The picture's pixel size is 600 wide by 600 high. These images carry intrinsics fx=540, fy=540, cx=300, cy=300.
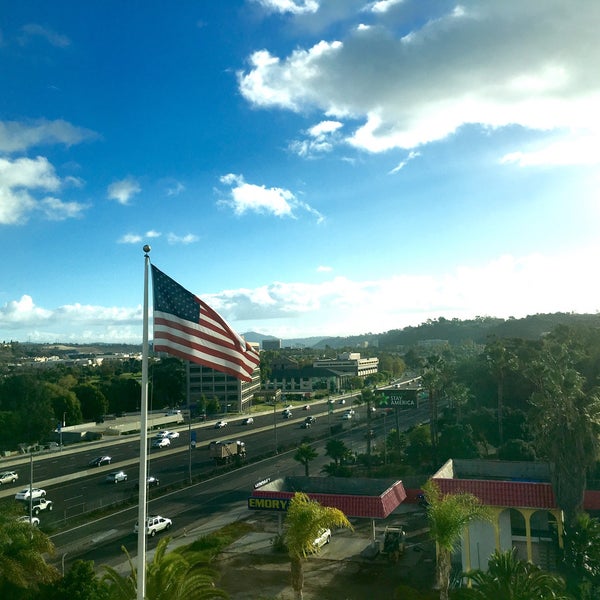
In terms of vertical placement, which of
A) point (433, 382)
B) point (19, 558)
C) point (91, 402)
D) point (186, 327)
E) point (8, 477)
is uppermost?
point (186, 327)

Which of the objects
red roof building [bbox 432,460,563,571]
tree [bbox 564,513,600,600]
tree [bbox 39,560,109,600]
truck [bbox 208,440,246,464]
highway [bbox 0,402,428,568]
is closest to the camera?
tree [bbox 39,560,109,600]

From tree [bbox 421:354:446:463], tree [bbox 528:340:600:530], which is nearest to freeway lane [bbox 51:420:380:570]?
tree [bbox 421:354:446:463]

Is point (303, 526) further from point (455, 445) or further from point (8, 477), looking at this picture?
point (8, 477)

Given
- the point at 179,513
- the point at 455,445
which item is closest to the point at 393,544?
the point at 179,513

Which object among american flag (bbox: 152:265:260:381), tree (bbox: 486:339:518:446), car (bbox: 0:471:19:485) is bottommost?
car (bbox: 0:471:19:485)

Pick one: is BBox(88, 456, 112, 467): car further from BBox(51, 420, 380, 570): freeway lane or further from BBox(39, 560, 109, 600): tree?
BBox(39, 560, 109, 600): tree

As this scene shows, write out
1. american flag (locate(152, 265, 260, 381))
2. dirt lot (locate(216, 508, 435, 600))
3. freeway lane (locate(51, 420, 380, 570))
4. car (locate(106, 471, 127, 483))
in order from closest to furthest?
american flag (locate(152, 265, 260, 381)) < dirt lot (locate(216, 508, 435, 600)) < freeway lane (locate(51, 420, 380, 570)) < car (locate(106, 471, 127, 483))

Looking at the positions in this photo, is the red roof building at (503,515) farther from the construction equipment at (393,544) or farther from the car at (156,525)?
the car at (156,525)
